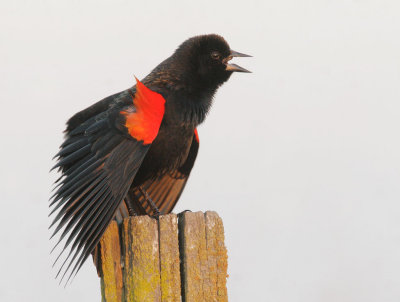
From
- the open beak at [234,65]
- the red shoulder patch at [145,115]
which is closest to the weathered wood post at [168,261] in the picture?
the red shoulder patch at [145,115]

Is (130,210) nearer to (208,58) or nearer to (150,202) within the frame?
(150,202)

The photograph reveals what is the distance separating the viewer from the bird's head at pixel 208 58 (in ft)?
14.5

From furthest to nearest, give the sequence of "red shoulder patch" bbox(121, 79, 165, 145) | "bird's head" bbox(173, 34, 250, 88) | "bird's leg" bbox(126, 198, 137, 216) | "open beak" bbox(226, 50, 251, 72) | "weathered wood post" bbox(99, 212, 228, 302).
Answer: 1. "open beak" bbox(226, 50, 251, 72)
2. "bird's head" bbox(173, 34, 250, 88)
3. "bird's leg" bbox(126, 198, 137, 216)
4. "red shoulder patch" bbox(121, 79, 165, 145)
5. "weathered wood post" bbox(99, 212, 228, 302)

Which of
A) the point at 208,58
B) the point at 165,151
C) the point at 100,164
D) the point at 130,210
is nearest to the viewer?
the point at 100,164

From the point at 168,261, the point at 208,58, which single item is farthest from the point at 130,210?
the point at 208,58

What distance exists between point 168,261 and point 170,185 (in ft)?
5.44

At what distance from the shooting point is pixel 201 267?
2.97 m

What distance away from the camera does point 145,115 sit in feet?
12.3

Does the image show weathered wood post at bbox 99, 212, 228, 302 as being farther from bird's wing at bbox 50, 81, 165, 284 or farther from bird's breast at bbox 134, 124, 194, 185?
Answer: bird's breast at bbox 134, 124, 194, 185

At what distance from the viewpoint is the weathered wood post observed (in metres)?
2.91

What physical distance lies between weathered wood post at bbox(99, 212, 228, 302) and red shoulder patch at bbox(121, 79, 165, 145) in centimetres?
83

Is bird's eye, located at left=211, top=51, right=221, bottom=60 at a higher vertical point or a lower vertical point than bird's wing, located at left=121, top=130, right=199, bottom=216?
higher

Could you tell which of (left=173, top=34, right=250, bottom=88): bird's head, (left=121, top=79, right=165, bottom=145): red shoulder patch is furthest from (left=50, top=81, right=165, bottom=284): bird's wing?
(left=173, top=34, right=250, bottom=88): bird's head

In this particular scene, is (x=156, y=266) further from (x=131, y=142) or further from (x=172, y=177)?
(x=172, y=177)
